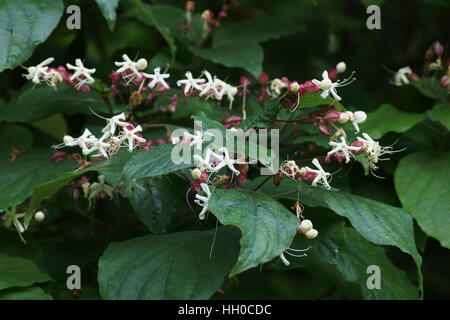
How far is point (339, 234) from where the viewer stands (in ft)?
3.93

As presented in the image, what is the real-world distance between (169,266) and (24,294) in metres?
0.33

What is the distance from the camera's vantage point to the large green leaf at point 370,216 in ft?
3.55

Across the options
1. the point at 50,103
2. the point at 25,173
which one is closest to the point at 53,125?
the point at 50,103

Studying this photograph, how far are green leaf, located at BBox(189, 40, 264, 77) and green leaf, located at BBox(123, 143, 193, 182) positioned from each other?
640 millimetres

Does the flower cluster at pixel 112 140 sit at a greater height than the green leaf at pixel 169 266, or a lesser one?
greater

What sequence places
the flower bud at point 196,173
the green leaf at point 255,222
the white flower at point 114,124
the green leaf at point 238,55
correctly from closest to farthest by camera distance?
the green leaf at point 255,222
the flower bud at point 196,173
the white flower at point 114,124
the green leaf at point 238,55

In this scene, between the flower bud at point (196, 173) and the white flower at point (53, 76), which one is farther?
the white flower at point (53, 76)

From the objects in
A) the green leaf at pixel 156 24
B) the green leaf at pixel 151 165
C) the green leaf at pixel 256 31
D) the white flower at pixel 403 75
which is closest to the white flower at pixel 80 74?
the green leaf at pixel 156 24

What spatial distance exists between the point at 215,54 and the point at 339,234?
2.46 feet

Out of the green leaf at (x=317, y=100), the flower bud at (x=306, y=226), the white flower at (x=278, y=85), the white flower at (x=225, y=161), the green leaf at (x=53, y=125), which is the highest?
the green leaf at (x=317, y=100)

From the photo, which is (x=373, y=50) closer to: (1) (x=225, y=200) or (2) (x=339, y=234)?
(2) (x=339, y=234)

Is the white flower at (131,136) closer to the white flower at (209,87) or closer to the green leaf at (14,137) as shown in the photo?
the white flower at (209,87)

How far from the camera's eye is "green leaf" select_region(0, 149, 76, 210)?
1.25 metres

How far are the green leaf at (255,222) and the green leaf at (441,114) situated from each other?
26.0 inches
